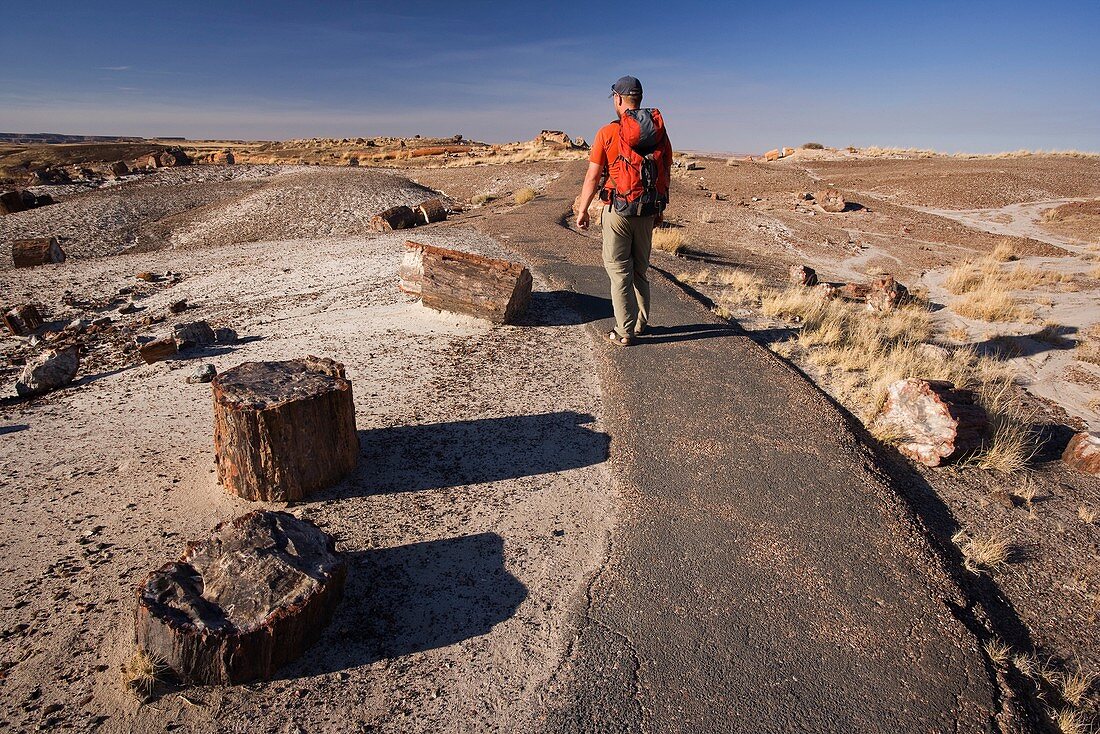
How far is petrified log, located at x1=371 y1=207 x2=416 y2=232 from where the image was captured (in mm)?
14039

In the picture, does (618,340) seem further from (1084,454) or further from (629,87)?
(1084,454)

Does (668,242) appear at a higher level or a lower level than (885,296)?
higher

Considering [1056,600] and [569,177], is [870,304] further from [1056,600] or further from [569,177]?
[569,177]

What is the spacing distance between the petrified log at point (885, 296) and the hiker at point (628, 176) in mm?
6868

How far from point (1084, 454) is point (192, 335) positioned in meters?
9.23

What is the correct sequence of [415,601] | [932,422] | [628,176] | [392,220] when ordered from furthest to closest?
[392,220] → [628,176] → [932,422] → [415,601]

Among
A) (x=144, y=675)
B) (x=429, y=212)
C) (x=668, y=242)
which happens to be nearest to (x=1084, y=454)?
(x=144, y=675)

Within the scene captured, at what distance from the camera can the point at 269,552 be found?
2.76 meters

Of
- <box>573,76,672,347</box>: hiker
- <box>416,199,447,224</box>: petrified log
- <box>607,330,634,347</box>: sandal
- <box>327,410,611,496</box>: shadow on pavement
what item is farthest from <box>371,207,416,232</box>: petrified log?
<box>327,410,611,496</box>: shadow on pavement

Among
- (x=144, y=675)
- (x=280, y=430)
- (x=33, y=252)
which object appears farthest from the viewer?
(x=33, y=252)

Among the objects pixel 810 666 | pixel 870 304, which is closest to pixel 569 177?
pixel 870 304

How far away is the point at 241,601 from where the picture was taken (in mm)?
2566

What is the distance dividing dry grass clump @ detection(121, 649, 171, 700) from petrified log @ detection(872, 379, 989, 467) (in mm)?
5480

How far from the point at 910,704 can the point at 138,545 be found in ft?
13.4
